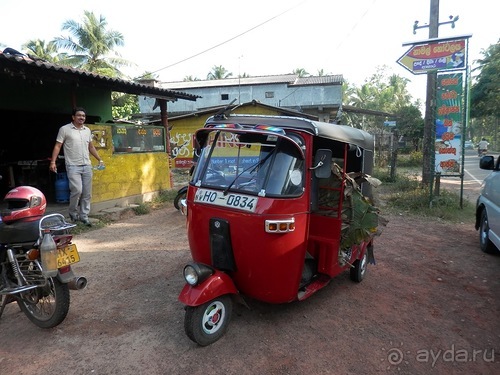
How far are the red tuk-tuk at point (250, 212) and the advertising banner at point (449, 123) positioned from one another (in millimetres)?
5713

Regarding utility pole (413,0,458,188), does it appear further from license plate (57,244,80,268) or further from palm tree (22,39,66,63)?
palm tree (22,39,66,63)

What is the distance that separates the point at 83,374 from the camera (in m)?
2.61

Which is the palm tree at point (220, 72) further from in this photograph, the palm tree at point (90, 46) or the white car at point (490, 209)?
the white car at point (490, 209)

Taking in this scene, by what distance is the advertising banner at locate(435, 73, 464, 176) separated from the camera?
794 centimetres

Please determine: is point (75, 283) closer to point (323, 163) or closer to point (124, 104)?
point (323, 163)

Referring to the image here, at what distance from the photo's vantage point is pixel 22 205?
123 inches

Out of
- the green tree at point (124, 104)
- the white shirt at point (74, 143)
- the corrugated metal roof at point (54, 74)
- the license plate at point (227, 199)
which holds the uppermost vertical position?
the green tree at point (124, 104)

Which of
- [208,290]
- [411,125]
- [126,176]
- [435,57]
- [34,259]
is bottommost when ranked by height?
[208,290]

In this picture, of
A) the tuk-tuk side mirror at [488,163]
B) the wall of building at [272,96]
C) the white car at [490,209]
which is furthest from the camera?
the wall of building at [272,96]

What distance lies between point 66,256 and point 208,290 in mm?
1247

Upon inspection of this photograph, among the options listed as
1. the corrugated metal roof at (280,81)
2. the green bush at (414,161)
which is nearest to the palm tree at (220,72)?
the corrugated metal roof at (280,81)

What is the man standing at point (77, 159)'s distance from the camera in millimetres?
6102

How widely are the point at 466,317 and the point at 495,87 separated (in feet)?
69.0

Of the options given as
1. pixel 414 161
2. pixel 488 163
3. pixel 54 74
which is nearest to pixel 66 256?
pixel 54 74
